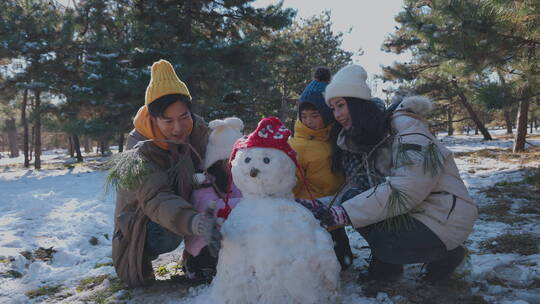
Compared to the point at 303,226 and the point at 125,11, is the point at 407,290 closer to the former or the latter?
the point at 303,226

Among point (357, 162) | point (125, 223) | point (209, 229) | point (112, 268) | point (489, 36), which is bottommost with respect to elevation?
point (112, 268)

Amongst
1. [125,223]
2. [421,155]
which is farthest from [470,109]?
→ [125,223]

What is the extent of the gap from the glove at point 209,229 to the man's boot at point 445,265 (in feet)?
4.20

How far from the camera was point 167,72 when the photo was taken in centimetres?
216

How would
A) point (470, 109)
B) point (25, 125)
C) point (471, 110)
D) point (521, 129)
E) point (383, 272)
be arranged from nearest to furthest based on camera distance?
point (383, 272) < point (521, 129) < point (470, 109) < point (471, 110) < point (25, 125)

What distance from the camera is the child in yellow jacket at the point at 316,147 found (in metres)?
2.29

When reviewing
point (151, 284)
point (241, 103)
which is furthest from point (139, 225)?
point (241, 103)

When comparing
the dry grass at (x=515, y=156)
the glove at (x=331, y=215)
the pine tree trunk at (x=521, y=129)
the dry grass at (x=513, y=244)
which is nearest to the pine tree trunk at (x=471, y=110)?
the pine tree trunk at (x=521, y=129)

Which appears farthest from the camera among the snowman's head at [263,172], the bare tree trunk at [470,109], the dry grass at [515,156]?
the bare tree trunk at [470,109]

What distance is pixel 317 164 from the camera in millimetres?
2297

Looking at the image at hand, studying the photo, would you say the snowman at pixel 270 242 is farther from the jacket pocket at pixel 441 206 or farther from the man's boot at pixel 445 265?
the man's boot at pixel 445 265

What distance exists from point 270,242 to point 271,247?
21mm

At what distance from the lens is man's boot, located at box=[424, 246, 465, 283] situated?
2.00m

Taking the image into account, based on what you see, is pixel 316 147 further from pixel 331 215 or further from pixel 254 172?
pixel 254 172
